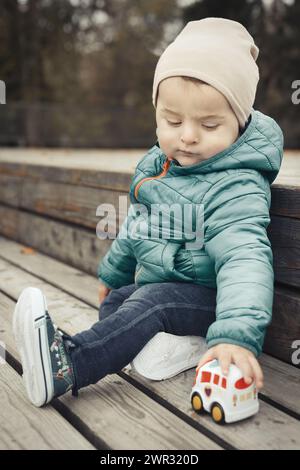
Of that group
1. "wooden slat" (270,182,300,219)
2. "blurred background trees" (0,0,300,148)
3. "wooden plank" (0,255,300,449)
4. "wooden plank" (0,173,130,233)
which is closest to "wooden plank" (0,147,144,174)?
"wooden plank" (0,173,130,233)

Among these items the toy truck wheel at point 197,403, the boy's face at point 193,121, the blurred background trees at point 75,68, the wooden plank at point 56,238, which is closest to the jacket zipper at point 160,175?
the boy's face at point 193,121

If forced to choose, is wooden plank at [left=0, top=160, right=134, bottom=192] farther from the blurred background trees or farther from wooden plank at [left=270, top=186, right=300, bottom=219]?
→ the blurred background trees

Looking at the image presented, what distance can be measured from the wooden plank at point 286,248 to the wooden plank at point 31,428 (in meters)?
0.85

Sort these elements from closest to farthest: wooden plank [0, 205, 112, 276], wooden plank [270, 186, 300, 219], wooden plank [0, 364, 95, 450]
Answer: wooden plank [0, 364, 95, 450] → wooden plank [270, 186, 300, 219] → wooden plank [0, 205, 112, 276]

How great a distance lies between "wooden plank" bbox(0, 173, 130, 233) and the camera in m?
2.85

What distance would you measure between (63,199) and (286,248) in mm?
1818

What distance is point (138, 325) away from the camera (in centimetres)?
167

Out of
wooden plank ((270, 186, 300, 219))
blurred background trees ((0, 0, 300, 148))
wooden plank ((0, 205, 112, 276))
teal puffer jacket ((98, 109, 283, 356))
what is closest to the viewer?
teal puffer jacket ((98, 109, 283, 356))

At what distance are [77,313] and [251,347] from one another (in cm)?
110

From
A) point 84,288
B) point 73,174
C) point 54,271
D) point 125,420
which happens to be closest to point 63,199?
point 73,174

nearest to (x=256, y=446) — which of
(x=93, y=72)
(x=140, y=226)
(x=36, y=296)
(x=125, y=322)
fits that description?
(x=125, y=322)

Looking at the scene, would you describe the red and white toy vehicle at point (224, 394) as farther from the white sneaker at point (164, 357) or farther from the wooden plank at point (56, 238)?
the wooden plank at point (56, 238)

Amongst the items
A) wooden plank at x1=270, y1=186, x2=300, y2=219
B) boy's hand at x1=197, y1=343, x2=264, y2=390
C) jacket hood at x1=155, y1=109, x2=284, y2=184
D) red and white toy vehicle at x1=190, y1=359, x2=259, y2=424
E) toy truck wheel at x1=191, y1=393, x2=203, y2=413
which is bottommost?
toy truck wheel at x1=191, y1=393, x2=203, y2=413

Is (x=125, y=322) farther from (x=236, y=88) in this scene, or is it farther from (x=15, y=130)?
(x=15, y=130)
